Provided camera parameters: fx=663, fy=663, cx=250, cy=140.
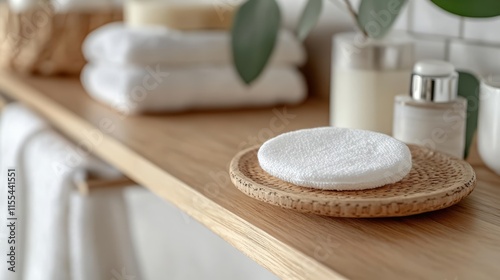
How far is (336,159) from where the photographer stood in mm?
451

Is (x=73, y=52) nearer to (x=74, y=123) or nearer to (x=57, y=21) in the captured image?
(x=57, y=21)

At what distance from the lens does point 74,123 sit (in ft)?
2.55

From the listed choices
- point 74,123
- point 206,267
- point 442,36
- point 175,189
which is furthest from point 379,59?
point 206,267

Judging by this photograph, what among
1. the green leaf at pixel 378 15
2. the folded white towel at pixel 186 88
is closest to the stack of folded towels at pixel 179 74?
the folded white towel at pixel 186 88

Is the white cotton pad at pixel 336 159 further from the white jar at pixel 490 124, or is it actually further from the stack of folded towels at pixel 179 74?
the stack of folded towels at pixel 179 74

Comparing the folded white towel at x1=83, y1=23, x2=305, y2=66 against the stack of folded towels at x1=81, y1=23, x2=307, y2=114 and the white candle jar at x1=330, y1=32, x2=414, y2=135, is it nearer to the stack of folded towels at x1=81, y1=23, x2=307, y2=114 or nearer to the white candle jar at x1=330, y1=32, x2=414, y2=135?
the stack of folded towels at x1=81, y1=23, x2=307, y2=114

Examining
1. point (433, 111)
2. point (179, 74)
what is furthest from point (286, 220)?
point (179, 74)

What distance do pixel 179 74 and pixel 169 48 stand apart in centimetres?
3

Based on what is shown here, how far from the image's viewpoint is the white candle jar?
63 cm

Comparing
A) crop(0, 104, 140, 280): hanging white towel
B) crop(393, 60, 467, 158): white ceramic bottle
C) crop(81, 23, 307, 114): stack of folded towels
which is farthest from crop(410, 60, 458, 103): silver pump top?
crop(0, 104, 140, 280): hanging white towel

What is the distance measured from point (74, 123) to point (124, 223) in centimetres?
15

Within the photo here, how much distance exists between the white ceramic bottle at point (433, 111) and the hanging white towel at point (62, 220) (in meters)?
0.42

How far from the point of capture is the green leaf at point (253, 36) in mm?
633

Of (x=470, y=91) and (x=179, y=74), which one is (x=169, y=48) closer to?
(x=179, y=74)
